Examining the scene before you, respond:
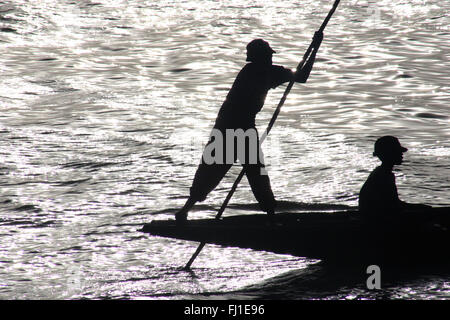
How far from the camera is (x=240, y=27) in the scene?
21703 mm

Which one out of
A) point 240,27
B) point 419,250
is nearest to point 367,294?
point 419,250

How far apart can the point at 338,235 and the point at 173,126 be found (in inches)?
279

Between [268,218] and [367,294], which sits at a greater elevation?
[268,218]

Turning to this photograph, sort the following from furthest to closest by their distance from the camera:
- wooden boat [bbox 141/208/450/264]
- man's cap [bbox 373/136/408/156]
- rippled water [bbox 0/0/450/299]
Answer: rippled water [bbox 0/0/450/299], wooden boat [bbox 141/208/450/264], man's cap [bbox 373/136/408/156]

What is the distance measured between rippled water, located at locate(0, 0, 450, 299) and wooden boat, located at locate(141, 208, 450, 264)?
0.82 ft

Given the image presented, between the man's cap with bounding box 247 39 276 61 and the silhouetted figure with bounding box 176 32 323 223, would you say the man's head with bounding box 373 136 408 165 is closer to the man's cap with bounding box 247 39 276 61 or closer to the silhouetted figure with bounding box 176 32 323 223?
the silhouetted figure with bounding box 176 32 323 223

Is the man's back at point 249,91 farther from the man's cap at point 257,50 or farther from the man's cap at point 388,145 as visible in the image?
the man's cap at point 388,145

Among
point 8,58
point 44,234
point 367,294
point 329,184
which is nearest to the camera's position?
point 367,294

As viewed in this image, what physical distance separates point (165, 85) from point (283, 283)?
978cm

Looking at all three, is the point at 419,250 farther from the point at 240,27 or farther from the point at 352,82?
the point at 240,27

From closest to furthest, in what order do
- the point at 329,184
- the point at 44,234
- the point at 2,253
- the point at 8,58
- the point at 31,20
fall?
the point at 2,253, the point at 44,234, the point at 329,184, the point at 8,58, the point at 31,20

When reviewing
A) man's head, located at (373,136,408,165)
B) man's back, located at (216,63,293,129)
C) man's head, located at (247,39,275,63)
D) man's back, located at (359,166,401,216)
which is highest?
man's head, located at (247,39,275,63)

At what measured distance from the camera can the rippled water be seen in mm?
7734

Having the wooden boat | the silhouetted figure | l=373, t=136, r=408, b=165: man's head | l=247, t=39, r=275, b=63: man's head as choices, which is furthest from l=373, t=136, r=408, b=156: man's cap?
l=247, t=39, r=275, b=63: man's head
